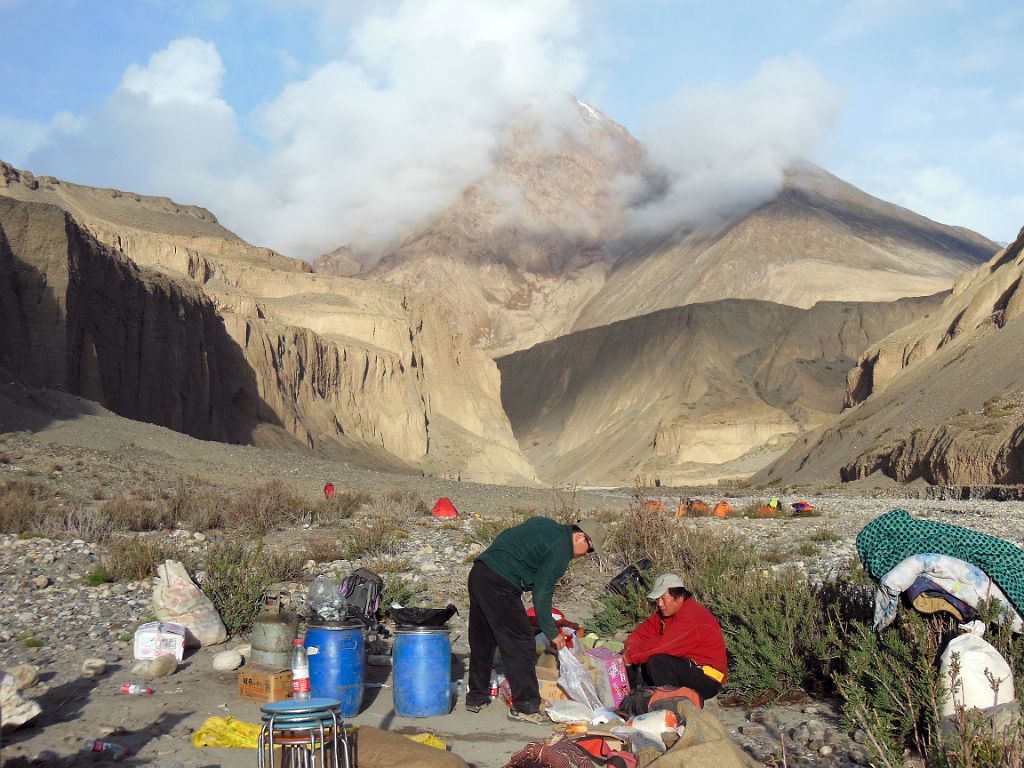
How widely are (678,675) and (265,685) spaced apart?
10.1 ft

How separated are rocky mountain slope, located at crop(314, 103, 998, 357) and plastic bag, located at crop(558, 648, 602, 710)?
4696 inches

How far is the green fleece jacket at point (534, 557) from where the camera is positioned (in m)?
7.57

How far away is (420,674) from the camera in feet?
24.9

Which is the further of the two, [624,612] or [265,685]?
[624,612]

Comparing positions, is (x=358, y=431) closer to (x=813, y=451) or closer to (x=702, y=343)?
(x=813, y=451)

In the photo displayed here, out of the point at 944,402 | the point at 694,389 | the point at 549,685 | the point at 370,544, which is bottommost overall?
the point at 549,685

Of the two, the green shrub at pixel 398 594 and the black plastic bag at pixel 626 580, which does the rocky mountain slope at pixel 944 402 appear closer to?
the black plastic bag at pixel 626 580

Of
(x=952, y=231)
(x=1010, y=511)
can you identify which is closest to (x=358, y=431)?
(x=1010, y=511)

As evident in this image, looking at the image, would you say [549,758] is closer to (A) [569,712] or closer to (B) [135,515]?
(A) [569,712]

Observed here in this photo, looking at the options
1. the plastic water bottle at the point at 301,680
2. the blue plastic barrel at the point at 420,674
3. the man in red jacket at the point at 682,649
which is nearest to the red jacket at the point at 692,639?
the man in red jacket at the point at 682,649

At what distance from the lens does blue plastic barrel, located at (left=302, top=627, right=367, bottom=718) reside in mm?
7258

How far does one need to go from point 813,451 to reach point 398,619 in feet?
183

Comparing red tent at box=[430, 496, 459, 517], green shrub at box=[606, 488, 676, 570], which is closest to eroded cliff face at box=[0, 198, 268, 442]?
red tent at box=[430, 496, 459, 517]

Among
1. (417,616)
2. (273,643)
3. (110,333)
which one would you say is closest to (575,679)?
(417,616)
